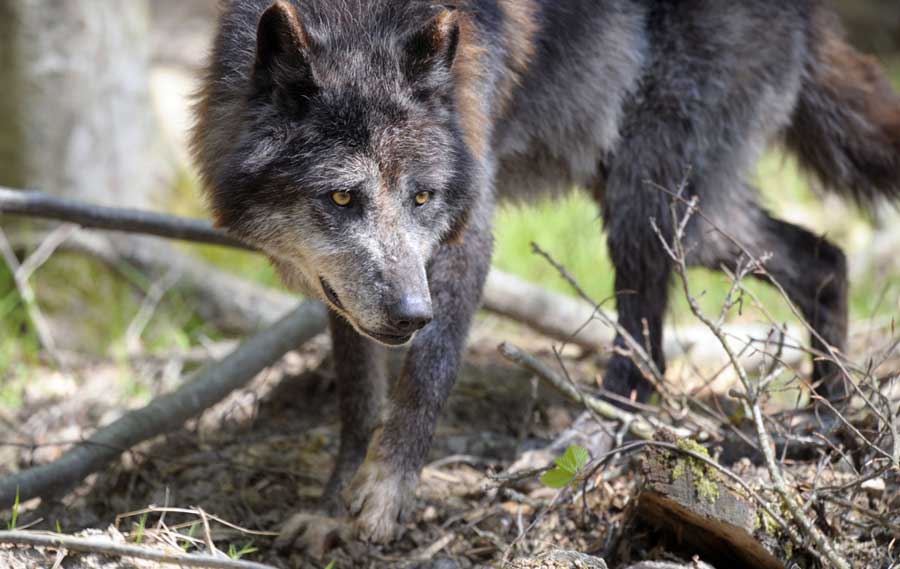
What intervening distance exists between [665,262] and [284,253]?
1817mm

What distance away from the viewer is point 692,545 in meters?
3.00

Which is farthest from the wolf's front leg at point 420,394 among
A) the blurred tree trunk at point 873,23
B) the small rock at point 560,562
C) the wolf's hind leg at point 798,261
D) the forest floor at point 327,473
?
the blurred tree trunk at point 873,23

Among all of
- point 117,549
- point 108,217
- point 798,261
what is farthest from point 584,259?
point 117,549

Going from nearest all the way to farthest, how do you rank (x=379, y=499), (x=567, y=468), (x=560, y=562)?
1. (x=560, y=562)
2. (x=567, y=468)
3. (x=379, y=499)

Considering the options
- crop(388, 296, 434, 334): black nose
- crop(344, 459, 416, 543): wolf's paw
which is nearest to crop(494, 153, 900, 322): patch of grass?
crop(344, 459, 416, 543): wolf's paw

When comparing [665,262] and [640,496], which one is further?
[665,262]

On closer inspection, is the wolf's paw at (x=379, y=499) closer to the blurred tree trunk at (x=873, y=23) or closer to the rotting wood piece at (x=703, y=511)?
the rotting wood piece at (x=703, y=511)

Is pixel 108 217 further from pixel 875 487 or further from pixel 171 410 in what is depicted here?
pixel 875 487

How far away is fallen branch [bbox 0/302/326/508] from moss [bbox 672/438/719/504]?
6.39ft

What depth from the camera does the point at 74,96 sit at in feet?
19.2

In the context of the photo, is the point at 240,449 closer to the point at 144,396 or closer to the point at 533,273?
the point at 144,396

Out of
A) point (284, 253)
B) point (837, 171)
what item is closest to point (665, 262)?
point (837, 171)

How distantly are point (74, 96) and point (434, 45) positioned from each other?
359 cm

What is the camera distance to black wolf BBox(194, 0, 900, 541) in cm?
304
